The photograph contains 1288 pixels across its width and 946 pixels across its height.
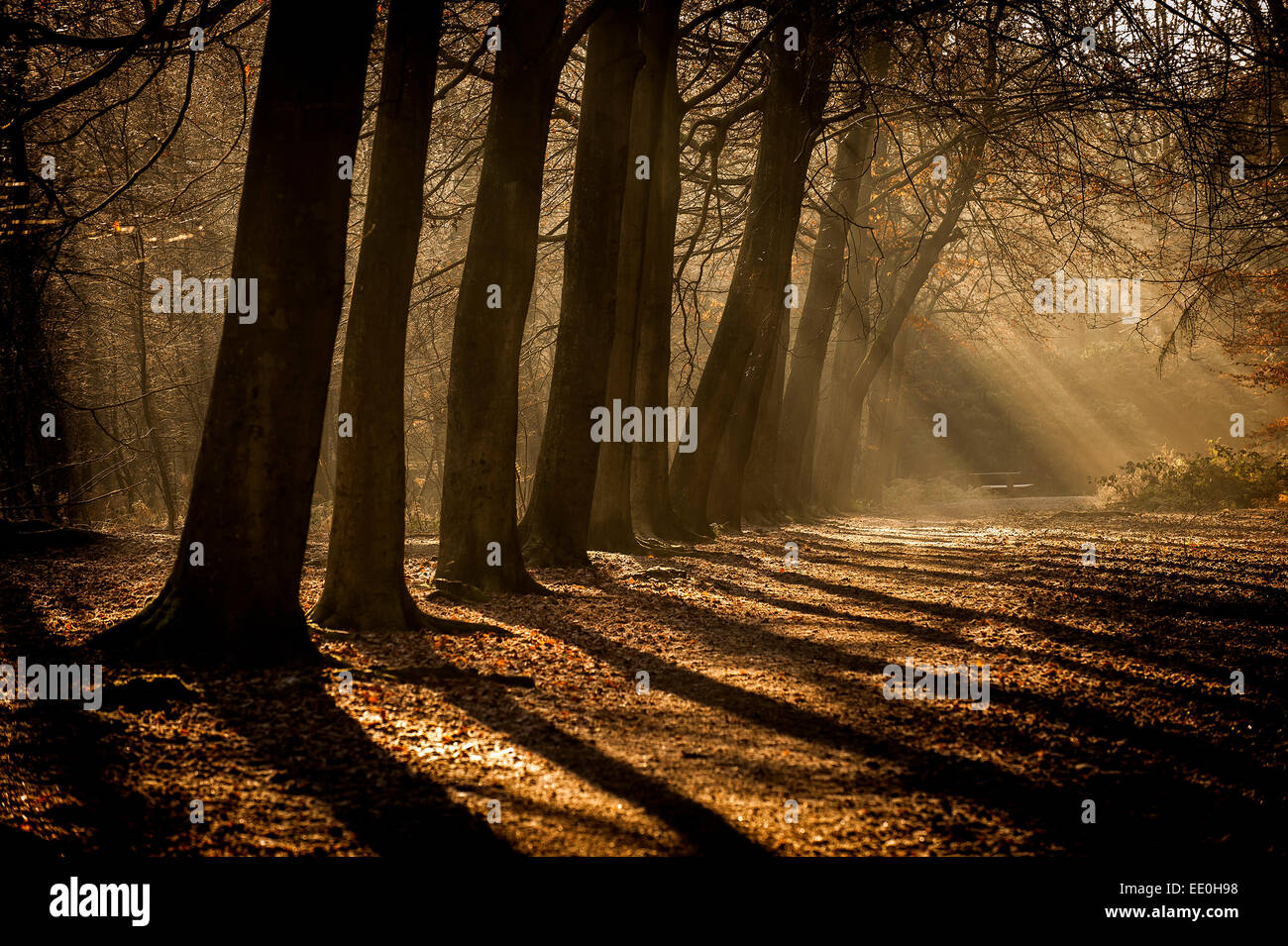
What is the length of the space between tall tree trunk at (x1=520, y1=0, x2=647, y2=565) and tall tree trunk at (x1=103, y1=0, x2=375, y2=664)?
4.65 metres

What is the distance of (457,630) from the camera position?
6.86 meters

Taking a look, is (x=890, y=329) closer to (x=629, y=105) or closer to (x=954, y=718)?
(x=629, y=105)

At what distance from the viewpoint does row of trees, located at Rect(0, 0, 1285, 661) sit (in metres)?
5.30

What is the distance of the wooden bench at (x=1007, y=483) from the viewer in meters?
39.4

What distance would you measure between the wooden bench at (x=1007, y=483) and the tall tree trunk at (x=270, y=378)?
37459 millimetres

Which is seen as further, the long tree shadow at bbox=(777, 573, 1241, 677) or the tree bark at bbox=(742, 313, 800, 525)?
the tree bark at bbox=(742, 313, 800, 525)

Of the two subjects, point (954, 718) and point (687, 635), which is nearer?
point (954, 718)

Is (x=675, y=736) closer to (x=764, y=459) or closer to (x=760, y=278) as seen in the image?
(x=760, y=278)

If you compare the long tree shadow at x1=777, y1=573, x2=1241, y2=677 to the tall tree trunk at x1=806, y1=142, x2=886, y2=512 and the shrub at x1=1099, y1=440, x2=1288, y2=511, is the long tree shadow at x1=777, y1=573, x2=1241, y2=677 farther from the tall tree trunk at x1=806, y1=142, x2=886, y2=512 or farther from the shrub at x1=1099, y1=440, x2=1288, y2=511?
the tall tree trunk at x1=806, y1=142, x2=886, y2=512

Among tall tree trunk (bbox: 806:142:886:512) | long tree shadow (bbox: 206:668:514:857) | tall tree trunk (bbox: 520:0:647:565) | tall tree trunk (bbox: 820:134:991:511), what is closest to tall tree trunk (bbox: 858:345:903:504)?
tall tree trunk (bbox: 820:134:991:511)

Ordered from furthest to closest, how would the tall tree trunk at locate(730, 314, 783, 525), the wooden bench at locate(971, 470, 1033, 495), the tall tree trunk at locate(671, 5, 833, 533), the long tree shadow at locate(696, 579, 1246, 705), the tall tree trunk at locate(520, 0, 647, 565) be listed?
the wooden bench at locate(971, 470, 1033, 495)
the tall tree trunk at locate(730, 314, 783, 525)
the tall tree trunk at locate(671, 5, 833, 533)
the tall tree trunk at locate(520, 0, 647, 565)
the long tree shadow at locate(696, 579, 1246, 705)

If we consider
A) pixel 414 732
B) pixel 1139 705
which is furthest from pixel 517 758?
pixel 1139 705

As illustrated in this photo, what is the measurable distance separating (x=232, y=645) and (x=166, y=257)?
693 inches

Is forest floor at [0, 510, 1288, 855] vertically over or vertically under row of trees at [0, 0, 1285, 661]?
under
